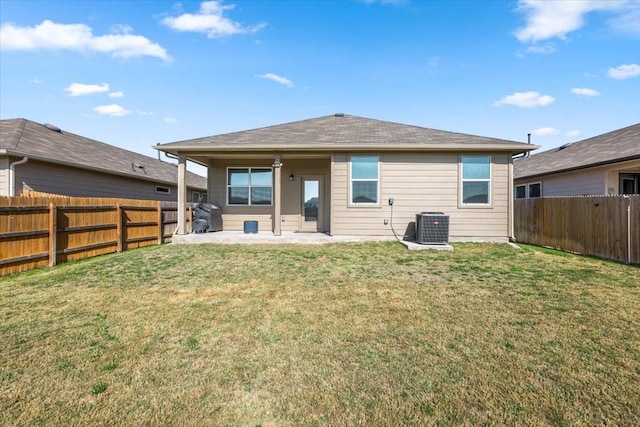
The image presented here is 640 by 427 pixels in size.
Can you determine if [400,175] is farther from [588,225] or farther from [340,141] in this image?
[588,225]

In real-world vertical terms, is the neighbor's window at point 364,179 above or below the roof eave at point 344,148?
Answer: below

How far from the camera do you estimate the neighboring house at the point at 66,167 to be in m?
8.53

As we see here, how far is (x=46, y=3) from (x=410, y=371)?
474 inches

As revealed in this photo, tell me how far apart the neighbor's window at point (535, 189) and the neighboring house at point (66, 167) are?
17.8 m

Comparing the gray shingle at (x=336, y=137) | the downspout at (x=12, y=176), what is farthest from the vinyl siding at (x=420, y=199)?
the downspout at (x=12, y=176)

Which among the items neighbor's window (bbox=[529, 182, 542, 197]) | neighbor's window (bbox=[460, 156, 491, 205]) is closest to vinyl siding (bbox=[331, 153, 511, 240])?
neighbor's window (bbox=[460, 156, 491, 205])

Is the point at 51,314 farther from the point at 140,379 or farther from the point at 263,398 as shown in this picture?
the point at 263,398

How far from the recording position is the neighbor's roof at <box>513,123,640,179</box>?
989 cm

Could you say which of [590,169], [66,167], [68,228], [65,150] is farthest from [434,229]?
[65,150]

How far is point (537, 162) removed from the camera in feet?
50.0

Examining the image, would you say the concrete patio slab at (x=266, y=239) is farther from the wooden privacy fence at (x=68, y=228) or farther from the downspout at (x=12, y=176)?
the downspout at (x=12, y=176)

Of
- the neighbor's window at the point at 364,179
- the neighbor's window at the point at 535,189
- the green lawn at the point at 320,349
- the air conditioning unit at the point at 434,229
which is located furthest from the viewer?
the neighbor's window at the point at 535,189

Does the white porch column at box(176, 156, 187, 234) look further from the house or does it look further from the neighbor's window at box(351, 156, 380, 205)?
the neighbor's window at box(351, 156, 380, 205)

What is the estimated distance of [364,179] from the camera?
362 inches
